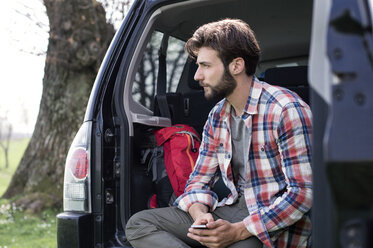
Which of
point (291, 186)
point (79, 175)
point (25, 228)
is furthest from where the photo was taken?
point (25, 228)

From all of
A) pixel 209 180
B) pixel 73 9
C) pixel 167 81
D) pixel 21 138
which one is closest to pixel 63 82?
pixel 73 9

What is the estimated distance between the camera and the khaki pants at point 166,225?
2.12m

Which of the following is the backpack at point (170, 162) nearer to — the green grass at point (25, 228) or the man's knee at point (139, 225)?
the man's knee at point (139, 225)

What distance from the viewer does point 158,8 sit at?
246 cm

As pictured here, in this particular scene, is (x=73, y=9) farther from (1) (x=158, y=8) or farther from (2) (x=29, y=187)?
(1) (x=158, y=8)

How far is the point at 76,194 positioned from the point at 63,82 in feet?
14.0

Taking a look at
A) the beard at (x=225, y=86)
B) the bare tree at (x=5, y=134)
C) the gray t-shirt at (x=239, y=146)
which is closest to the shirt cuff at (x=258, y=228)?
the gray t-shirt at (x=239, y=146)

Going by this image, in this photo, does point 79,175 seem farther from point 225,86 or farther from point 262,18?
point 262,18

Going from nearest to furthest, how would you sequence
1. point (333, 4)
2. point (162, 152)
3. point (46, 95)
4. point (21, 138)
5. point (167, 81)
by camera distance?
point (333, 4)
point (162, 152)
point (167, 81)
point (46, 95)
point (21, 138)

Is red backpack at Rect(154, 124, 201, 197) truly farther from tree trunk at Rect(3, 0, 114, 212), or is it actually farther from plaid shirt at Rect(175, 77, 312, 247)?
tree trunk at Rect(3, 0, 114, 212)

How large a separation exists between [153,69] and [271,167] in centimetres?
162

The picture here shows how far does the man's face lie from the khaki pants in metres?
0.53

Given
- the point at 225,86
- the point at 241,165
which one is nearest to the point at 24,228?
the point at 241,165

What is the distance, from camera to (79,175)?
7.44 feet
